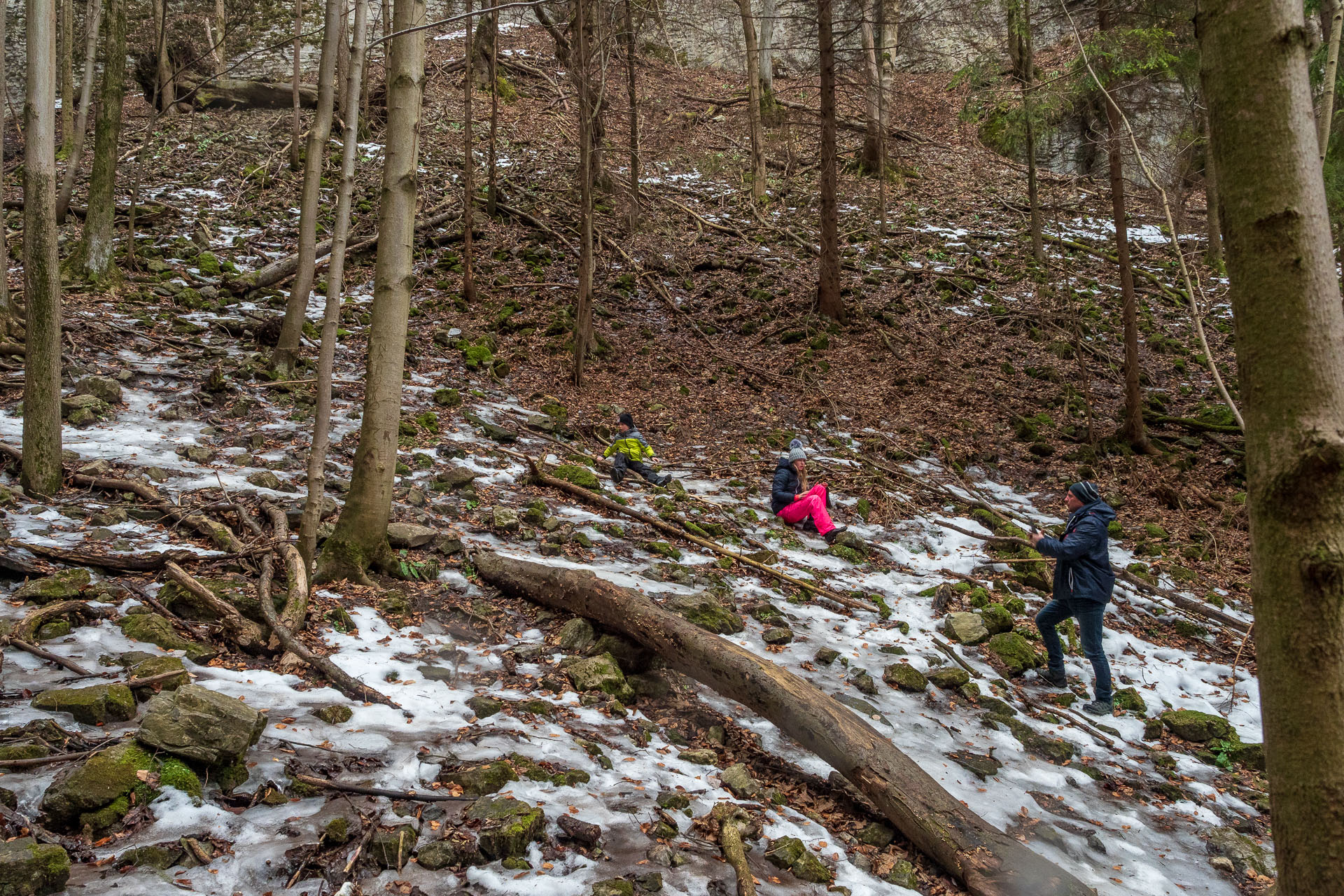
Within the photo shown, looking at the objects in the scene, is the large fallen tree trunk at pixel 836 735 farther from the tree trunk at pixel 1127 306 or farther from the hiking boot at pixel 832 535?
the tree trunk at pixel 1127 306

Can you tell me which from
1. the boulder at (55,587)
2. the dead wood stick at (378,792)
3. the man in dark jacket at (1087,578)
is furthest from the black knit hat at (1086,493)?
the boulder at (55,587)

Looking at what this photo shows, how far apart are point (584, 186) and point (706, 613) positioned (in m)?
7.74

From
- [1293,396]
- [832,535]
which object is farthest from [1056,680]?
[1293,396]

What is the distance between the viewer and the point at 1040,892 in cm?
358

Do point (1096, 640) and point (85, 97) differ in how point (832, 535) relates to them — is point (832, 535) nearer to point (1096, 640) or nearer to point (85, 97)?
point (1096, 640)

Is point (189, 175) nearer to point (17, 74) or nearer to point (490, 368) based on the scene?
point (17, 74)

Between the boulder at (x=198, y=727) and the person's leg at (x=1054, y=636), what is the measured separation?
5836 millimetres

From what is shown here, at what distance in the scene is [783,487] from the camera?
8.97 metres

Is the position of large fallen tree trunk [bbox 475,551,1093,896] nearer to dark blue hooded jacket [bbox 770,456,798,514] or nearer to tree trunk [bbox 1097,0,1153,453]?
dark blue hooded jacket [bbox 770,456,798,514]

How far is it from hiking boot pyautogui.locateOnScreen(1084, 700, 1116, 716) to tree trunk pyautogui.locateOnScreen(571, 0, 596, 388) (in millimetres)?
8285

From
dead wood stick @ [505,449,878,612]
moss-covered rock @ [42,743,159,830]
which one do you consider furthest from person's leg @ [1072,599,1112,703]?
moss-covered rock @ [42,743,159,830]

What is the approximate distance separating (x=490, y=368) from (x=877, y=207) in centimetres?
1163

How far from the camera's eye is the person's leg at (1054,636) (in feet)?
20.5

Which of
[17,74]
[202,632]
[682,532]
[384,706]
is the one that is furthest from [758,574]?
[17,74]
